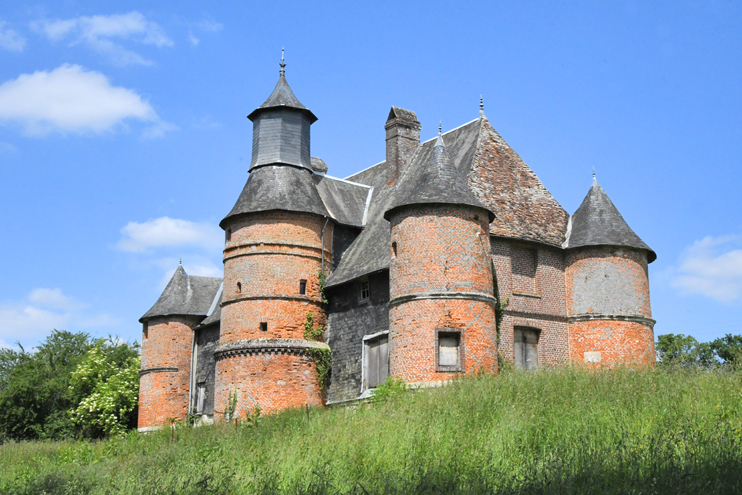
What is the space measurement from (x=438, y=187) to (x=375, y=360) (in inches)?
220

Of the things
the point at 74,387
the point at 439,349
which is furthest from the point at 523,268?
the point at 74,387

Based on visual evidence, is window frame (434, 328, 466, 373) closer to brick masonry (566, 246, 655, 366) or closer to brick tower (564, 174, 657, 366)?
brick masonry (566, 246, 655, 366)

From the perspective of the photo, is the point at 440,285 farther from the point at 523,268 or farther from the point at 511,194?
the point at 511,194

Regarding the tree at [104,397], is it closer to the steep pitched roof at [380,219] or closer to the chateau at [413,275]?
the chateau at [413,275]

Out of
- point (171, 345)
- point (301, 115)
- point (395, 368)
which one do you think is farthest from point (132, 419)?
point (395, 368)

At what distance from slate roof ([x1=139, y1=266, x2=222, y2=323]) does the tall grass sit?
1495 centimetres

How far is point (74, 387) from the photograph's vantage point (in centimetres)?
4009

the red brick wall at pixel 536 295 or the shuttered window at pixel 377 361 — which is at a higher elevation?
the red brick wall at pixel 536 295

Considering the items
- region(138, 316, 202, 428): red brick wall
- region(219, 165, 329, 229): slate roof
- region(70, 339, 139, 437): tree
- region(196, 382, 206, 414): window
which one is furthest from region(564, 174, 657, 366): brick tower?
region(70, 339, 139, 437): tree

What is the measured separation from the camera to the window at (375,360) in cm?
2266

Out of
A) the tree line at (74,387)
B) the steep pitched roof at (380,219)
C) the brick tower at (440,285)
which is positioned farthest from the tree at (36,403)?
the brick tower at (440,285)

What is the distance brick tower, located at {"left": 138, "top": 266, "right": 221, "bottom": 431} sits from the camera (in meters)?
30.7

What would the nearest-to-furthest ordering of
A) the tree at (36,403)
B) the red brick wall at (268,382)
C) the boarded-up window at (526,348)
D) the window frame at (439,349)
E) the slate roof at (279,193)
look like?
the window frame at (439,349), the boarded-up window at (526,348), the red brick wall at (268,382), the slate roof at (279,193), the tree at (36,403)

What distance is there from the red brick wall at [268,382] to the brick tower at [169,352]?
681 centimetres
